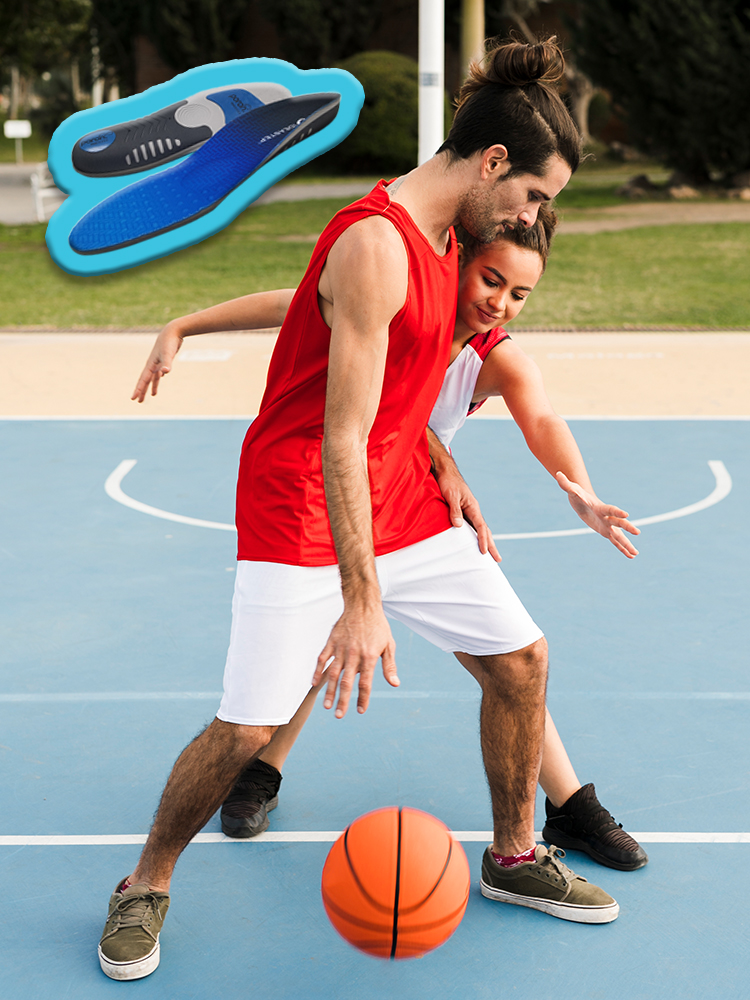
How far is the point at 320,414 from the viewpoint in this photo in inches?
116

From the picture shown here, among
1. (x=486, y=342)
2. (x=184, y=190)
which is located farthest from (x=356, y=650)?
(x=184, y=190)

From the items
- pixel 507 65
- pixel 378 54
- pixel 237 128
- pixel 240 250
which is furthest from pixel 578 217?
pixel 507 65

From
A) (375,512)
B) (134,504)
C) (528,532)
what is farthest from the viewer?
(134,504)

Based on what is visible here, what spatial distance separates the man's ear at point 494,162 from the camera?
281 centimetres

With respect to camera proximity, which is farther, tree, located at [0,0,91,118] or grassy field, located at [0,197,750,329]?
tree, located at [0,0,91,118]

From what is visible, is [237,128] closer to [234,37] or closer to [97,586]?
[97,586]

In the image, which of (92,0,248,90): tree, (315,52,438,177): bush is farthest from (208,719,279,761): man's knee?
(92,0,248,90): tree

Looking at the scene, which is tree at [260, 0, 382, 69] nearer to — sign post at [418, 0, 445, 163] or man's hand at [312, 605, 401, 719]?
sign post at [418, 0, 445, 163]

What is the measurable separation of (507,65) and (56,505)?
16.2ft

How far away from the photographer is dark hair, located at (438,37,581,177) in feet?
9.20

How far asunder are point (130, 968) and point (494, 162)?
2215 mm

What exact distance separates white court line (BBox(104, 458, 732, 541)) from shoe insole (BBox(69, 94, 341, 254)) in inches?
79.0

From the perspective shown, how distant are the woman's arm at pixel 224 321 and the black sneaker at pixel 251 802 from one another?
1241 millimetres

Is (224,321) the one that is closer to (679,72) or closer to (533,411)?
(533,411)
